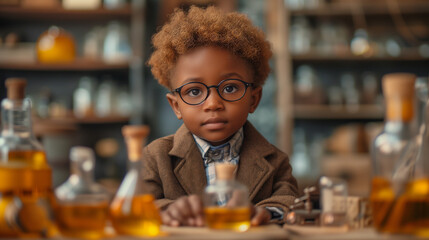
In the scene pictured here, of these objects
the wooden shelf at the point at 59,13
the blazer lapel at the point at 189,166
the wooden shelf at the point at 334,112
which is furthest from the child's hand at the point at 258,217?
the wooden shelf at the point at 59,13

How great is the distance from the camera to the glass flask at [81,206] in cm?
63

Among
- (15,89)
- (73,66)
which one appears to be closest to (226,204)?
(15,89)

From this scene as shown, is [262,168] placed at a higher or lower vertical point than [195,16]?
lower

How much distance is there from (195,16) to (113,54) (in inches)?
91.2

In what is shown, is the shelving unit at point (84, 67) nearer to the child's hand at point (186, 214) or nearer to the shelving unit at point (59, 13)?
the shelving unit at point (59, 13)

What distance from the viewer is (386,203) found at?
64cm

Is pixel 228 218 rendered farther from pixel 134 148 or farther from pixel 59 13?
pixel 59 13

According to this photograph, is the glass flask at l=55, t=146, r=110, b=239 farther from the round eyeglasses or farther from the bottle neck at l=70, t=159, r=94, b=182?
the round eyeglasses

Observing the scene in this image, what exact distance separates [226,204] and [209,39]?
22.5 inches

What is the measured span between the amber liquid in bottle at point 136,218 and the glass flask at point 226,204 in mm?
81

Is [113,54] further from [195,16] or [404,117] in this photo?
[404,117]

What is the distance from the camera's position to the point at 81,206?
0.63m

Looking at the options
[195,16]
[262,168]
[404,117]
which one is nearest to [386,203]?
[404,117]

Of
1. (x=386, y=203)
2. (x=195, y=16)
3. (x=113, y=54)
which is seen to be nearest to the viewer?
(x=386, y=203)
